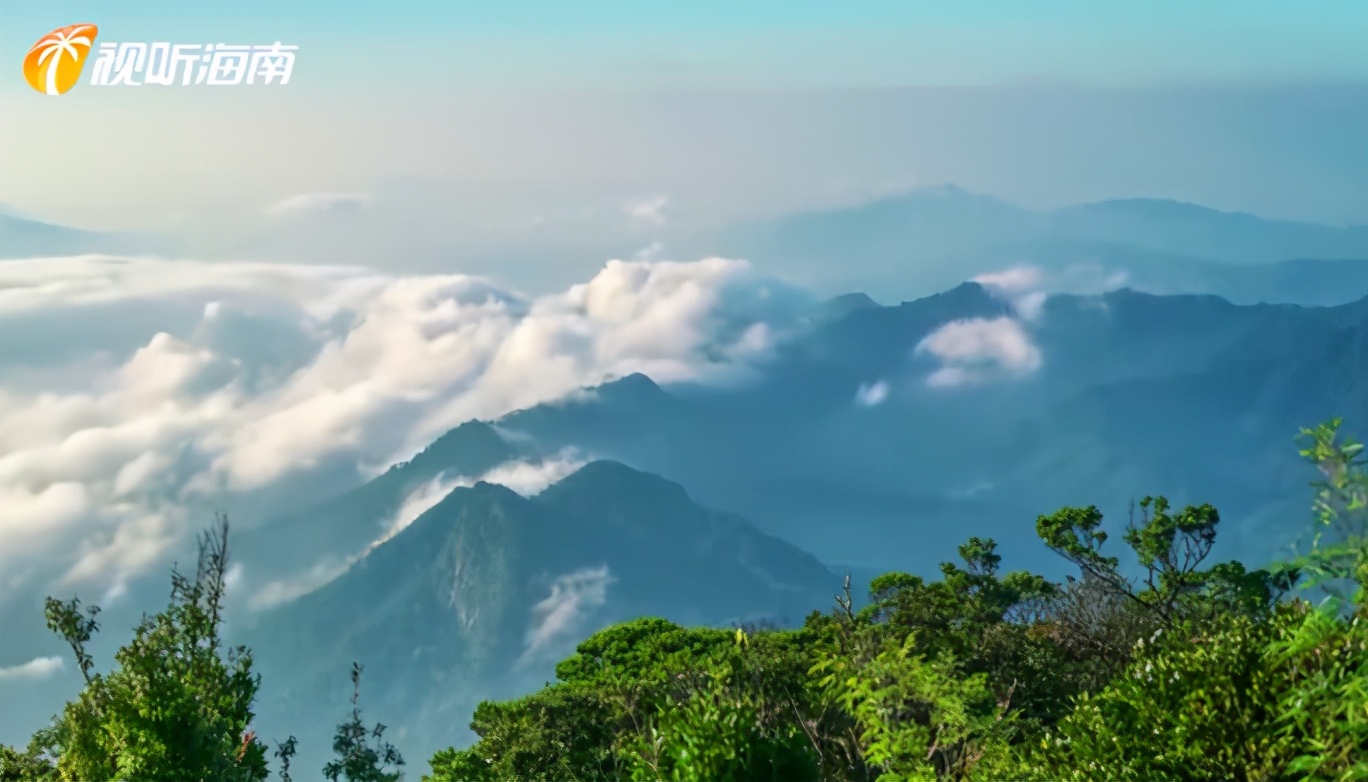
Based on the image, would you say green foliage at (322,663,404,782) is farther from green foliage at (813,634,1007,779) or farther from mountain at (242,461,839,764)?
mountain at (242,461,839,764)

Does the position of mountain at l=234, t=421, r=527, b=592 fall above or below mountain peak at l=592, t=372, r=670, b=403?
below

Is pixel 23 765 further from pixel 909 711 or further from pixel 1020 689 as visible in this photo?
pixel 1020 689

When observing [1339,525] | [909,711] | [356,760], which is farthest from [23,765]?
[1339,525]

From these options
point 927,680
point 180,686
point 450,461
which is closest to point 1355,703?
point 927,680

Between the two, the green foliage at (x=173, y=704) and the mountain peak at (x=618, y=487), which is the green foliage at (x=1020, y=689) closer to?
the green foliage at (x=173, y=704)

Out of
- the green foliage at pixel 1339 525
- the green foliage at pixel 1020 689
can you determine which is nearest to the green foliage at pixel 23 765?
the green foliage at pixel 1020 689

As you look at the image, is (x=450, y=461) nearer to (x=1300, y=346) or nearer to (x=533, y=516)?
A: (x=533, y=516)

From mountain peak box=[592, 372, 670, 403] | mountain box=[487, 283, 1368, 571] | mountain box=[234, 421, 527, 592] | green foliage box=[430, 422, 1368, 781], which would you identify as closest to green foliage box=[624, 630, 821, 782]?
green foliage box=[430, 422, 1368, 781]
